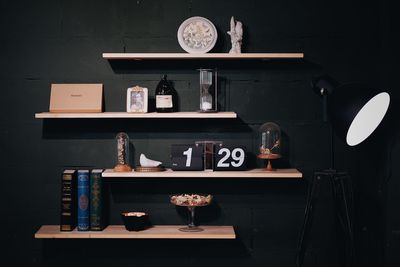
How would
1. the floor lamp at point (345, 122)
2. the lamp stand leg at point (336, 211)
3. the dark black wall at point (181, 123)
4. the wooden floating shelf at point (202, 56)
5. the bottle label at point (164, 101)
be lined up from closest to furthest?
the floor lamp at point (345, 122) → the lamp stand leg at point (336, 211) → the wooden floating shelf at point (202, 56) → the bottle label at point (164, 101) → the dark black wall at point (181, 123)

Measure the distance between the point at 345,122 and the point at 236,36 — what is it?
871 mm

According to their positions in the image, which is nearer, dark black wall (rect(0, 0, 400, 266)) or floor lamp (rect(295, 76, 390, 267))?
floor lamp (rect(295, 76, 390, 267))

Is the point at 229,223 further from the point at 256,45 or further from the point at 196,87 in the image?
the point at 256,45

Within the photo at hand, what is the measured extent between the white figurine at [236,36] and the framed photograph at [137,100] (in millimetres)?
595

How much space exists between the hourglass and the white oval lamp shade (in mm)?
846

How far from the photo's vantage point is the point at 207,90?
385 centimetres

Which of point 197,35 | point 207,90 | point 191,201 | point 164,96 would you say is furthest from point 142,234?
point 197,35

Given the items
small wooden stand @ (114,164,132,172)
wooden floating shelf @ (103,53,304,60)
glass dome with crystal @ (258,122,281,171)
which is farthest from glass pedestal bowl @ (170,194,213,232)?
wooden floating shelf @ (103,53,304,60)

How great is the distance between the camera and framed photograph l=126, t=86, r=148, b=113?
12.5 feet

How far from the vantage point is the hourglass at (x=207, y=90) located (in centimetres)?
381

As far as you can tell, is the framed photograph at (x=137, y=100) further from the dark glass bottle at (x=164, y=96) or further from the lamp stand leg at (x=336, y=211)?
the lamp stand leg at (x=336, y=211)

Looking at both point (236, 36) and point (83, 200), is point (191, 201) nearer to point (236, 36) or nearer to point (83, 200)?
point (83, 200)

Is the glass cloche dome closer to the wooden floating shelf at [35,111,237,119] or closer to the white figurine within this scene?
the wooden floating shelf at [35,111,237,119]

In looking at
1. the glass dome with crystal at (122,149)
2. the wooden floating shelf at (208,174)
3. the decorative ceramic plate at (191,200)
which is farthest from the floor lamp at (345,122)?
the glass dome with crystal at (122,149)
